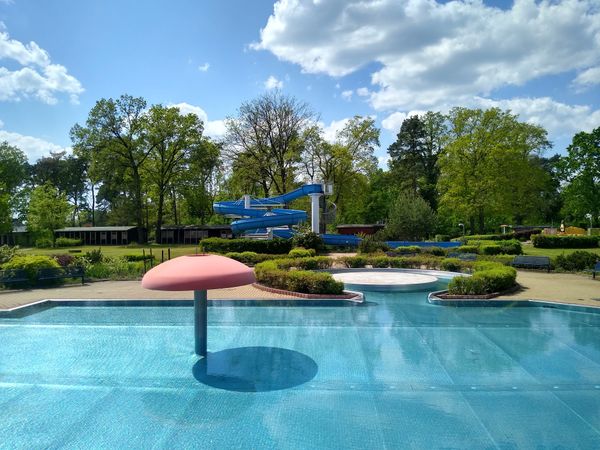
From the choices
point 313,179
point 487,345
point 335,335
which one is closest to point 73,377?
point 335,335

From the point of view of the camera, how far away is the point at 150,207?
6022cm

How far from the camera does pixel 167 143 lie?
50188mm

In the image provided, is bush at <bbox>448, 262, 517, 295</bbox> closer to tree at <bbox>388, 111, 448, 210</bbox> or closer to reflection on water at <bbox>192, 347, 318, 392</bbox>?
reflection on water at <bbox>192, 347, 318, 392</bbox>

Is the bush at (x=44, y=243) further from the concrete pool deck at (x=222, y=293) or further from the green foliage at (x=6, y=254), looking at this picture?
the concrete pool deck at (x=222, y=293)

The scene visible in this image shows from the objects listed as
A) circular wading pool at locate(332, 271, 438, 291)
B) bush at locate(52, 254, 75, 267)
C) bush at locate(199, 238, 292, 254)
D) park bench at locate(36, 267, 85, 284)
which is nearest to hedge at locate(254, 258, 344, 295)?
circular wading pool at locate(332, 271, 438, 291)

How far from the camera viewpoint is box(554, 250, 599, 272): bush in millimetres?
19609

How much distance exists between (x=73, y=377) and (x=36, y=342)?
9.46ft

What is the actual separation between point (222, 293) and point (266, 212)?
22.5 meters

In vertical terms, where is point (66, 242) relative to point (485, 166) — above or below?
below

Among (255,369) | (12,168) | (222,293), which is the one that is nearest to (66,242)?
(12,168)

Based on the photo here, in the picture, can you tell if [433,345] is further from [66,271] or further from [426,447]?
[66,271]

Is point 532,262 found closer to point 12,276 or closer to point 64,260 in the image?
point 64,260

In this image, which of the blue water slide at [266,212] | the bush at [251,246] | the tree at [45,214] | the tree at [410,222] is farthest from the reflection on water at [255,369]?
the tree at [45,214]

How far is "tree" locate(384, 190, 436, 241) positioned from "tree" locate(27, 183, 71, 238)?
35.7m
